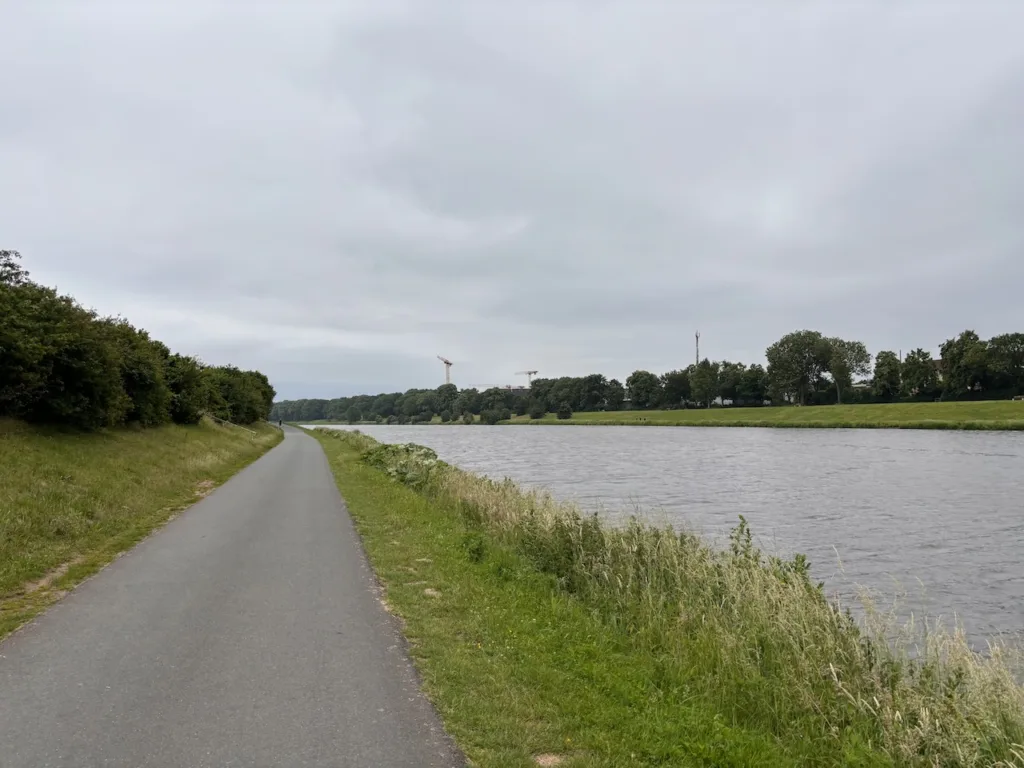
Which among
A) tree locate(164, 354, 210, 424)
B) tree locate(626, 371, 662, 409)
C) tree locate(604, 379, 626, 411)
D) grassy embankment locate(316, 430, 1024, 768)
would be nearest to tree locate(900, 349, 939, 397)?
tree locate(626, 371, 662, 409)

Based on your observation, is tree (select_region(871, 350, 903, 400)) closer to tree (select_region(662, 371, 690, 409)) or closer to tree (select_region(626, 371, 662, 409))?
tree (select_region(662, 371, 690, 409))

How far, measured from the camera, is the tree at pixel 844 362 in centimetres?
10869

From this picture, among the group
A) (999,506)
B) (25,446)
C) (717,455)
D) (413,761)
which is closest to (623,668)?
(413,761)

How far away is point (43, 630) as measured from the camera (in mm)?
6703

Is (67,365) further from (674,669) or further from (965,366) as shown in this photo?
(965,366)

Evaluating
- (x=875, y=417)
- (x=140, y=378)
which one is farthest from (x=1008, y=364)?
(x=140, y=378)

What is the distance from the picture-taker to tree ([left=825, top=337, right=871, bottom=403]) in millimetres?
108688

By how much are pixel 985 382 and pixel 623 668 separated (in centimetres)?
10557

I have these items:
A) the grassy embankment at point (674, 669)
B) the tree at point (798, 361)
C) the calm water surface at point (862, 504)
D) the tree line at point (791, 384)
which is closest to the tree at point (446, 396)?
the tree line at point (791, 384)

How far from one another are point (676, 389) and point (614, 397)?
852 inches

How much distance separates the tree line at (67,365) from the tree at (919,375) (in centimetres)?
10123

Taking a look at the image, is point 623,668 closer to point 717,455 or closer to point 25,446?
point 25,446

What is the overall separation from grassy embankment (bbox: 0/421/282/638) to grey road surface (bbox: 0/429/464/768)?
69 centimetres

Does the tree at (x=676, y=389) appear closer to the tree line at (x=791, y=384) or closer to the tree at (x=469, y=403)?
the tree line at (x=791, y=384)
